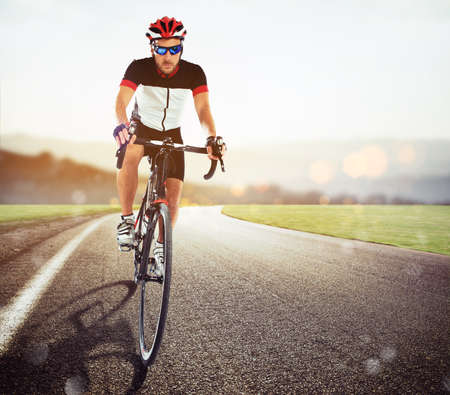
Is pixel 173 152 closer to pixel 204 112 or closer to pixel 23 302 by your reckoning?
pixel 204 112

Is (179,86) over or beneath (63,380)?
over

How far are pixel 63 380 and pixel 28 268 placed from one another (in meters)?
3.51

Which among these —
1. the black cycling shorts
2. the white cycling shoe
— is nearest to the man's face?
the black cycling shorts

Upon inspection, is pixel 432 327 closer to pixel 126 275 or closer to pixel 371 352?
pixel 371 352

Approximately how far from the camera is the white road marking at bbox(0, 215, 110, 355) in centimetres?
259

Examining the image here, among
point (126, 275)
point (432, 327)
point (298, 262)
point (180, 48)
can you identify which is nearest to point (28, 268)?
point (126, 275)

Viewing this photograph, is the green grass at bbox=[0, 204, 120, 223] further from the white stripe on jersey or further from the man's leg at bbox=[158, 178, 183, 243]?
the man's leg at bbox=[158, 178, 183, 243]

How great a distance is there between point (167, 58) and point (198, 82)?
0.49 m

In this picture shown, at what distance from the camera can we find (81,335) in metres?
2.59

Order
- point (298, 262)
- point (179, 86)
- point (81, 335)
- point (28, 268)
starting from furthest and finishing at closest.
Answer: point (298, 262) < point (28, 268) < point (179, 86) < point (81, 335)

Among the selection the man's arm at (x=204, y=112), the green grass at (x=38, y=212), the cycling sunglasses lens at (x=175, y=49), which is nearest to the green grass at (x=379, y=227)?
the man's arm at (x=204, y=112)

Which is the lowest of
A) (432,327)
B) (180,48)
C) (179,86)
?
(432,327)

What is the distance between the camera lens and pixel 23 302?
3.32 m

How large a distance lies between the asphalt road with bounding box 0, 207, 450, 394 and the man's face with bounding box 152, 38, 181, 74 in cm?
248
